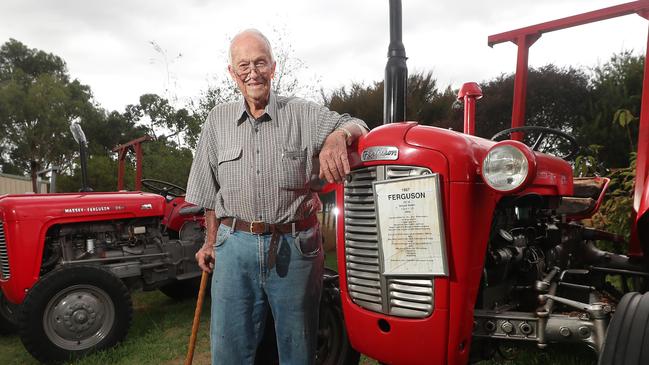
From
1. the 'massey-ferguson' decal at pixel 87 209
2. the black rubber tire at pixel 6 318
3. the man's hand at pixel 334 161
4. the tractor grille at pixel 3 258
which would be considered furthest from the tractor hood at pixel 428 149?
the black rubber tire at pixel 6 318

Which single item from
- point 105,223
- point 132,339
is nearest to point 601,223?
point 132,339

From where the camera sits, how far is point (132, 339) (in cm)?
386

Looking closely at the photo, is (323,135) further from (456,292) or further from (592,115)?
(592,115)

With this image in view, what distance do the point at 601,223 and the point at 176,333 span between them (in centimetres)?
337

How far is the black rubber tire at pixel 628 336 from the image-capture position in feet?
4.81

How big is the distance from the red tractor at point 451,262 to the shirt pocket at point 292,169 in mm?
251

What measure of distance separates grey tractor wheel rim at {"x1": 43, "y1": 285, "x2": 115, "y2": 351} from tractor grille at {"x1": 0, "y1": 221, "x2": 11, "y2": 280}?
65 cm

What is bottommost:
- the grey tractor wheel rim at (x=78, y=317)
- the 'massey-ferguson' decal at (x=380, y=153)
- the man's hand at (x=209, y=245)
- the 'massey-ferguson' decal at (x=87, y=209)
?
the grey tractor wheel rim at (x=78, y=317)

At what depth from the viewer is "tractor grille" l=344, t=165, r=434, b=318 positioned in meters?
1.79

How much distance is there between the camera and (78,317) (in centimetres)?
353

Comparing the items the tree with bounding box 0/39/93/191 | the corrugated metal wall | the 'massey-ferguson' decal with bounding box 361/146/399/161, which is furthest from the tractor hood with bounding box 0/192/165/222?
the tree with bounding box 0/39/93/191

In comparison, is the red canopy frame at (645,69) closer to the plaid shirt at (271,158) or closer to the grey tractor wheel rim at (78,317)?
the plaid shirt at (271,158)

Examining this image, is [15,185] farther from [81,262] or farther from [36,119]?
[81,262]

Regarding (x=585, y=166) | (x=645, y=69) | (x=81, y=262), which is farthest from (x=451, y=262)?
(x=81, y=262)
